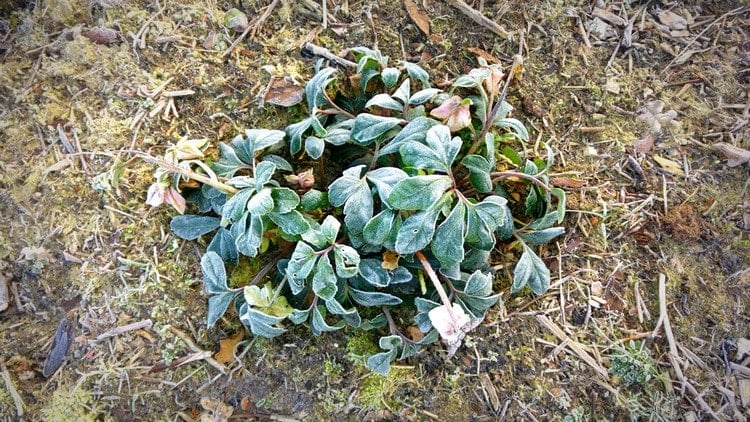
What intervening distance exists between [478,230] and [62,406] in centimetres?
158

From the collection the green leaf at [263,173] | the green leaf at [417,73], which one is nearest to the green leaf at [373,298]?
the green leaf at [263,173]

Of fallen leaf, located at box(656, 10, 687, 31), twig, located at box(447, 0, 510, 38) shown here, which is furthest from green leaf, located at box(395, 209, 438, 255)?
fallen leaf, located at box(656, 10, 687, 31)

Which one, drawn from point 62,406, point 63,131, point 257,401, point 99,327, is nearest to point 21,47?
point 63,131

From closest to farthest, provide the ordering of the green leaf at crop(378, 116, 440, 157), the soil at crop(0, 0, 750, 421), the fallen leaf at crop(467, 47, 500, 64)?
the green leaf at crop(378, 116, 440, 157), the soil at crop(0, 0, 750, 421), the fallen leaf at crop(467, 47, 500, 64)

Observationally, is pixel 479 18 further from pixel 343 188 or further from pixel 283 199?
pixel 283 199

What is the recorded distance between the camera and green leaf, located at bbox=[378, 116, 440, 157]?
179 centimetres

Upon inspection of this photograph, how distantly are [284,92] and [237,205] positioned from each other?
1.85ft

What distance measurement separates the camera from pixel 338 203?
1.73 m

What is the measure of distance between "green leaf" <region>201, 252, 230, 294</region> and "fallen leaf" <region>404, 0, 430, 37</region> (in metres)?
1.21

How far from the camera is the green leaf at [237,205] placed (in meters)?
1.68

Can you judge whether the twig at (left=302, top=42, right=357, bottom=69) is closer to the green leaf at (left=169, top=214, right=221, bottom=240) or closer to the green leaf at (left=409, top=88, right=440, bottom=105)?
the green leaf at (left=409, top=88, right=440, bottom=105)

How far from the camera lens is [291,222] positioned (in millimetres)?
1719

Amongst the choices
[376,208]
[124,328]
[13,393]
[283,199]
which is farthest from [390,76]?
[13,393]

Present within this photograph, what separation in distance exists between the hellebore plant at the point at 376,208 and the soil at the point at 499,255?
15 cm
